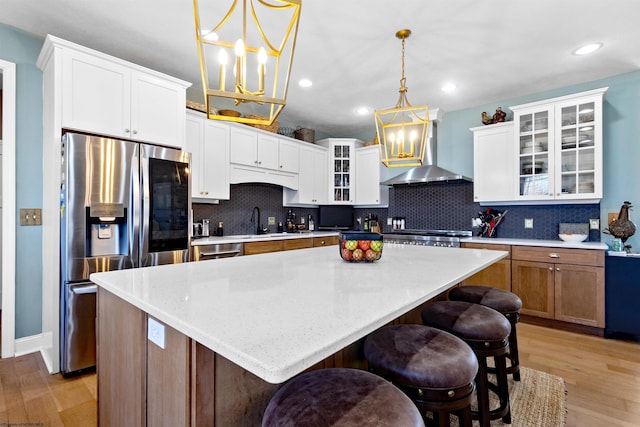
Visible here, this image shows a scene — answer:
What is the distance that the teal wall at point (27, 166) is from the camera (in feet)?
8.20

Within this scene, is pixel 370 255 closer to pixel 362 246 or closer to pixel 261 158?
pixel 362 246

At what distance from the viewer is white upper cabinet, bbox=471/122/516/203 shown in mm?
3721

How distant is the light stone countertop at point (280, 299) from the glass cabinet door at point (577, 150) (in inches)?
96.3

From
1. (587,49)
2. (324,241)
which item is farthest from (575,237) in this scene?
(324,241)

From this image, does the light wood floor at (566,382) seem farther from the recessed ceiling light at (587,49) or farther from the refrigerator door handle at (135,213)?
the recessed ceiling light at (587,49)

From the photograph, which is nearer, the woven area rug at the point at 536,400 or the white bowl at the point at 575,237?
the woven area rug at the point at 536,400

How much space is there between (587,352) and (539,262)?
0.89m

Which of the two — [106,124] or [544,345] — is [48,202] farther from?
[544,345]

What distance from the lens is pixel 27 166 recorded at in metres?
2.54

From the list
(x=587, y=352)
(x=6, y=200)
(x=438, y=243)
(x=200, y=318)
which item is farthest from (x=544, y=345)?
(x=6, y=200)

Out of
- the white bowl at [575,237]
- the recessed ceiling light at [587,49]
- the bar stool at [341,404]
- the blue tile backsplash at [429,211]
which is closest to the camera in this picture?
the bar stool at [341,404]

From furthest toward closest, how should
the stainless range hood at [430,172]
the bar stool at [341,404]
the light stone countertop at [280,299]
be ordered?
the stainless range hood at [430,172]
the bar stool at [341,404]
the light stone countertop at [280,299]

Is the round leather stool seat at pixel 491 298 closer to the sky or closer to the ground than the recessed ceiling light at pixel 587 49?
closer to the ground

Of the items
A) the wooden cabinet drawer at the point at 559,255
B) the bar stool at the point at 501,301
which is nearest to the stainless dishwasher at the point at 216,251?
the bar stool at the point at 501,301
